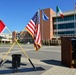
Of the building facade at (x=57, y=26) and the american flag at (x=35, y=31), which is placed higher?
the building facade at (x=57, y=26)

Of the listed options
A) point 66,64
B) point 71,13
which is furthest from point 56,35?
point 66,64

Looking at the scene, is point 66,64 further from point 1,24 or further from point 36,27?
point 1,24

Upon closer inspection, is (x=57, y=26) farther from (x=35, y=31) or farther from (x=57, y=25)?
(x=35, y=31)

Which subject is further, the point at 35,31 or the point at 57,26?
the point at 57,26

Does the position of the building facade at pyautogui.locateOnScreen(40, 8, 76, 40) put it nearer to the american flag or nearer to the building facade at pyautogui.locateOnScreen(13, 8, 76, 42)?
the building facade at pyautogui.locateOnScreen(13, 8, 76, 42)

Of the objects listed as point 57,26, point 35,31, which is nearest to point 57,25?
point 57,26

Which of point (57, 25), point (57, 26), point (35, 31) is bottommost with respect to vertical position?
point (35, 31)

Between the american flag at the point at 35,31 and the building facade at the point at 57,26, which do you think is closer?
the american flag at the point at 35,31

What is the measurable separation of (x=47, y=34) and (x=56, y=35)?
427 centimetres

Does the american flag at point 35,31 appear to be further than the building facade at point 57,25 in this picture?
No

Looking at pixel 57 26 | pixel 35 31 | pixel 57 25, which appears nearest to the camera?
pixel 35 31

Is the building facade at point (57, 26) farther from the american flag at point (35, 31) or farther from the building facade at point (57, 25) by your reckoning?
the american flag at point (35, 31)

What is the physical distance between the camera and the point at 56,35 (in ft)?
280

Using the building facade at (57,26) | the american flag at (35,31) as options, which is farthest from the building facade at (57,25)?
the american flag at (35,31)
